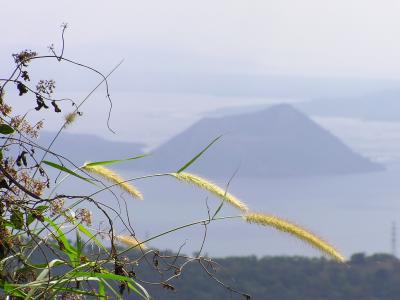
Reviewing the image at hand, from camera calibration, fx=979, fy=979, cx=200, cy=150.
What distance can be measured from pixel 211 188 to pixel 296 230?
16 cm

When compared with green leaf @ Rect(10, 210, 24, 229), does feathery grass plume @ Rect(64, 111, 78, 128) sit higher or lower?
higher

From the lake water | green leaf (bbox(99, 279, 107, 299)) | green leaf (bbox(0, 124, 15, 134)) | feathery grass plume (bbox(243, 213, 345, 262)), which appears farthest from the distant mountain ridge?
green leaf (bbox(99, 279, 107, 299))

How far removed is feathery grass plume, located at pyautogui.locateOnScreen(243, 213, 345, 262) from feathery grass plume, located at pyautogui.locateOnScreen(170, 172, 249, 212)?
0.10ft

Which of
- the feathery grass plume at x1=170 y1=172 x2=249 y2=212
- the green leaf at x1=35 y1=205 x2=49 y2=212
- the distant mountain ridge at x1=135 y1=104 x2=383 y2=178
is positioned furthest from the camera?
the distant mountain ridge at x1=135 y1=104 x2=383 y2=178

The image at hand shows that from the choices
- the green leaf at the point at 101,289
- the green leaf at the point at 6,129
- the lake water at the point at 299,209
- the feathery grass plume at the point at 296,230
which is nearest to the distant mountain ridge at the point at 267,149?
the lake water at the point at 299,209

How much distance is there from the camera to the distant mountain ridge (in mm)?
66750

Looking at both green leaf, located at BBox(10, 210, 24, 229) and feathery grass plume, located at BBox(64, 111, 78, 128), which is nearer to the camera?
green leaf, located at BBox(10, 210, 24, 229)

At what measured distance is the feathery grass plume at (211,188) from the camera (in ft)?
4.95

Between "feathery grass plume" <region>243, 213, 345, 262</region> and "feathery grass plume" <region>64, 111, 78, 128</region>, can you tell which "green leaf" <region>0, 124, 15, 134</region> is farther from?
"feathery grass plume" <region>243, 213, 345, 262</region>

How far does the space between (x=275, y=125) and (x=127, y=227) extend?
79.6 m

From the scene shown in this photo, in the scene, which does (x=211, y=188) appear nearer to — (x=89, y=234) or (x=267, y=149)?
(x=89, y=234)

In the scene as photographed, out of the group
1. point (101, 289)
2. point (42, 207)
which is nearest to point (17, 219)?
point (42, 207)

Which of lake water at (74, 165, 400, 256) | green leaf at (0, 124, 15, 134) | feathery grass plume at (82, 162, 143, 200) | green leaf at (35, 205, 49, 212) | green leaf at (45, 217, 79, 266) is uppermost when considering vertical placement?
lake water at (74, 165, 400, 256)

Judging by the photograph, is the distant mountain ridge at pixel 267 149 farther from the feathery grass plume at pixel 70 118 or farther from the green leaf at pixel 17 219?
the green leaf at pixel 17 219
